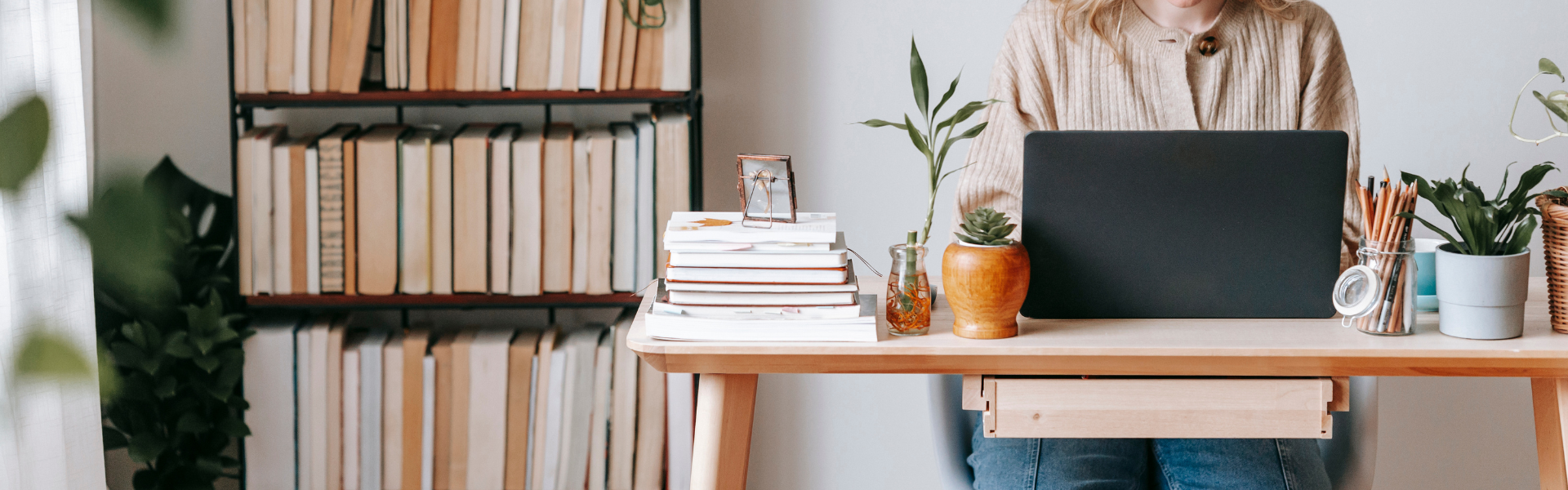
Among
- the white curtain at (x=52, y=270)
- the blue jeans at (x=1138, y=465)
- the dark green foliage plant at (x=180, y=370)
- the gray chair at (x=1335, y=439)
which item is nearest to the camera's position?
the white curtain at (x=52, y=270)

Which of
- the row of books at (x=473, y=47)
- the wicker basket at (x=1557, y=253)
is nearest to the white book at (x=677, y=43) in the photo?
the row of books at (x=473, y=47)

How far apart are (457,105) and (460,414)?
0.54m

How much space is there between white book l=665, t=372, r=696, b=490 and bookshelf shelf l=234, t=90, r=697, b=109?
0.48 meters

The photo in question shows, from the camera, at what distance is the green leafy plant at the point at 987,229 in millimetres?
1041

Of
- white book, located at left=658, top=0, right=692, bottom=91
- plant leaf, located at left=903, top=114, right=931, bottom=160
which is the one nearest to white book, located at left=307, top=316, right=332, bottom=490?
white book, located at left=658, top=0, right=692, bottom=91

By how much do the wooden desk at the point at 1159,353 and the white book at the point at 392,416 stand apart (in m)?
0.92

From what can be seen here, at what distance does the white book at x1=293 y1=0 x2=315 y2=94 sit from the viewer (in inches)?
66.8

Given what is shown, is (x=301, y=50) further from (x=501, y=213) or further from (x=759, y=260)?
(x=759, y=260)

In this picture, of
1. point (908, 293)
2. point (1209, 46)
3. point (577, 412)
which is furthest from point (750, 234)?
point (577, 412)

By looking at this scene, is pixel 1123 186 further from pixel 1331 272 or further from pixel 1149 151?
pixel 1331 272

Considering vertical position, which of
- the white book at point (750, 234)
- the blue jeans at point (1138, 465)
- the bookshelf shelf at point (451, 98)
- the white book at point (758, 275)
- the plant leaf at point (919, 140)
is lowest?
the blue jeans at point (1138, 465)

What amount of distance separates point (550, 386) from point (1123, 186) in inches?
44.8

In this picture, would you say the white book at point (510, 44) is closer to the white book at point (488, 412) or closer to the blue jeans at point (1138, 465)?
the white book at point (488, 412)

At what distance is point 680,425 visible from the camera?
1859mm
